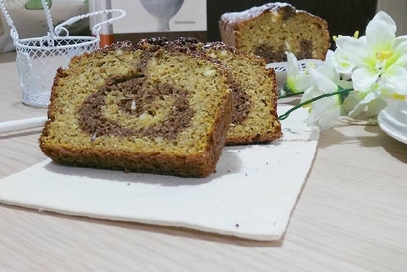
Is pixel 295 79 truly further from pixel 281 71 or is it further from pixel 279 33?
pixel 279 33

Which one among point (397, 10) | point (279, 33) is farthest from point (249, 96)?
point (397, 10)

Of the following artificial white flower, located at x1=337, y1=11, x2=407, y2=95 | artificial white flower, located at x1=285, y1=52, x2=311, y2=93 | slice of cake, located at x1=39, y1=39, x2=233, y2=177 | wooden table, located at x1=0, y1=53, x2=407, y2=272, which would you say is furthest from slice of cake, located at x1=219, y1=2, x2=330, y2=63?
wooden table, located at x1=0, y1=53, x2=407, y2=272

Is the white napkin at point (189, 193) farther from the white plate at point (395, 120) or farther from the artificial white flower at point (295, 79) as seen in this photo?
the artificial white flower at point (295, 79)

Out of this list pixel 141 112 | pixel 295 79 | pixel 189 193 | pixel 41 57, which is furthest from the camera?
pixel 41 57

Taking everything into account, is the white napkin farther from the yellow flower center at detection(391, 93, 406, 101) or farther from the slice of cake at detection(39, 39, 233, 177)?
the yellow flower center at detection(391, 93, 406, 101)

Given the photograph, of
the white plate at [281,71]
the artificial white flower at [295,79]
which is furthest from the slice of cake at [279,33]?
the artificial white flower at [295,79]

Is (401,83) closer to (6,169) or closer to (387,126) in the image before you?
(387,126)

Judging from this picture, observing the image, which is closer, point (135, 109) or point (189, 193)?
point (189, 193)
